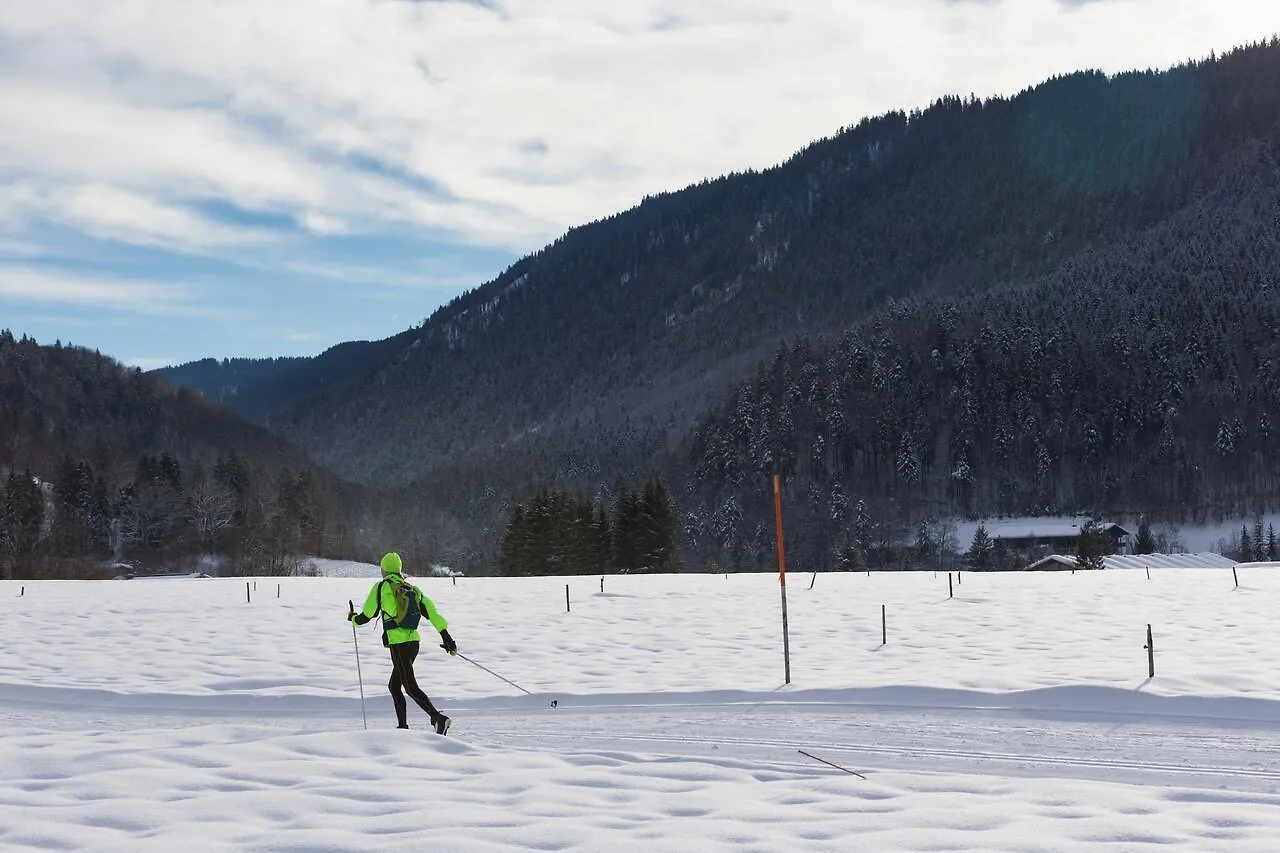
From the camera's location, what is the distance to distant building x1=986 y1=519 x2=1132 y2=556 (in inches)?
4695

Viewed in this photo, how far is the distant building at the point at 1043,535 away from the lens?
119 meters

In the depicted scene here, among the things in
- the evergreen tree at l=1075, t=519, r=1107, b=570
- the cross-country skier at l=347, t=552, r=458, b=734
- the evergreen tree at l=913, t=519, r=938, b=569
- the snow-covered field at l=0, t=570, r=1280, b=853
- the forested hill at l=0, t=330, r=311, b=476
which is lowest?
the evergreen tree at l=913, t=519, r=938, b=569

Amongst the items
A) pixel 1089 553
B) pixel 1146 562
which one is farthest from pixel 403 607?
pixel 1089 553

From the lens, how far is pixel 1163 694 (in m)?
12.7

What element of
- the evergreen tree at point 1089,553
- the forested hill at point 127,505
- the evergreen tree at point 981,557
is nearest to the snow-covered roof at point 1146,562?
the evergreen tree at point 1089,553

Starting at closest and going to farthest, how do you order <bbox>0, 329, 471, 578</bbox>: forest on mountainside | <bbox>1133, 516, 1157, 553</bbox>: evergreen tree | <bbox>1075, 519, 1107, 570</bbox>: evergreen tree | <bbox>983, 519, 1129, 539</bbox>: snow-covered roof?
<bbox>1075, 519, 1107, 570</bbox>: evergreen tree < <bbox>0, 329, 471, 578</bbox>: forest on mountainside < <bbox>1133, 516, 1157, 553</bbox>: evergreen tree < <bbox>983, 519, 1129, 539</bbox>: snow-covered roof

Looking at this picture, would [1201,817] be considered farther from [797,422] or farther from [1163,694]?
[797,422]

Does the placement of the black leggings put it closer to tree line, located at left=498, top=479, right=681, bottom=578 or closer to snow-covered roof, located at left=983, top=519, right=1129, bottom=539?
tree line, located at left=498, top=479, right=681, bottom=578

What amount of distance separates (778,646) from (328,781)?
41.3 ft

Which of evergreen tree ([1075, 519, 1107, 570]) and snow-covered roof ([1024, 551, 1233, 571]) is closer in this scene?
evergreen tree ([1075, 519, 1107, 570])

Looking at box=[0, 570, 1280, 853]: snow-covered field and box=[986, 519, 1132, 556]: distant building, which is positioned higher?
box=[0, 570, 1280, 853]: snow-covered field

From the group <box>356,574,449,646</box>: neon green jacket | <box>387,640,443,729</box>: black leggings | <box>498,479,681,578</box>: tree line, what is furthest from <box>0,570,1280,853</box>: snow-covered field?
<box>498,479,681,578</box>: tree line

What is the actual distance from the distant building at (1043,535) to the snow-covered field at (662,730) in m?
102

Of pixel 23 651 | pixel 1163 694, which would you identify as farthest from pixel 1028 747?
pixel 23 651
